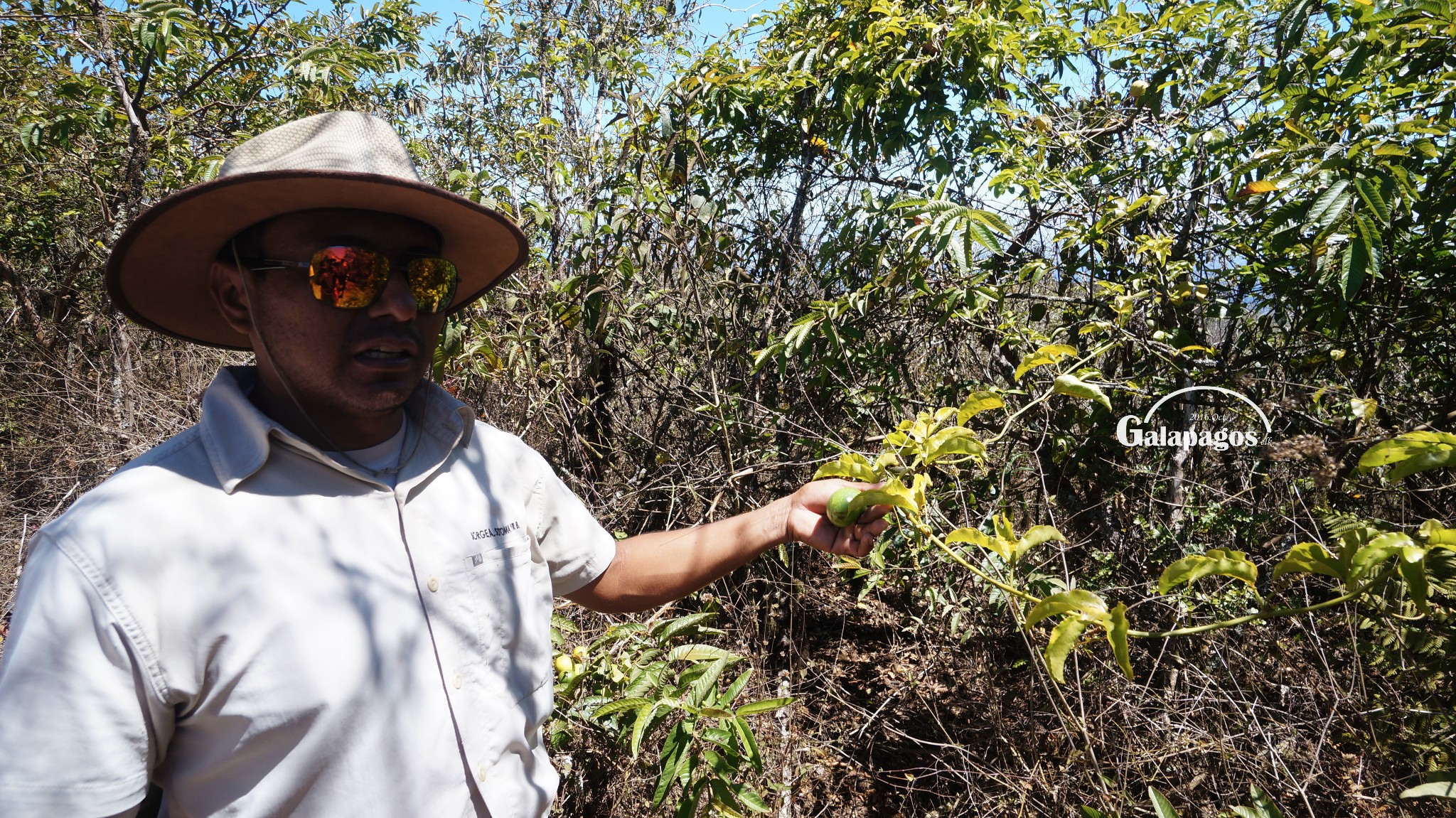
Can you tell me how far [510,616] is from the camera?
4.79 feet

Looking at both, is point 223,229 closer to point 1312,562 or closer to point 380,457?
point 380,457

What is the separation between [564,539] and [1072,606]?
1.03m

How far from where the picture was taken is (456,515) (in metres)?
1.46

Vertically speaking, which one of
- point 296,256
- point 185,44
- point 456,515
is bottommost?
point 456,515

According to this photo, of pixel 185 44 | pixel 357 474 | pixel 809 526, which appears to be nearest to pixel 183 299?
pixel 357 474

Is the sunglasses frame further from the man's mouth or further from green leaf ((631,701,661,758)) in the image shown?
green leaf ((631,701,661,758))

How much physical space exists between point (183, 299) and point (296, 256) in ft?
1.42

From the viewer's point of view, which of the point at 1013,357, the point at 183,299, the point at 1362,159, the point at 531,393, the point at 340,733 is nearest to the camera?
the point at 340,733

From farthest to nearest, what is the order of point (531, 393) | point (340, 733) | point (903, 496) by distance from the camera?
1. point (531, 393)
2. point (903, 496)
3. point (340, 733)

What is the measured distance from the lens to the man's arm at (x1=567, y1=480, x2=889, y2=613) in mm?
1672

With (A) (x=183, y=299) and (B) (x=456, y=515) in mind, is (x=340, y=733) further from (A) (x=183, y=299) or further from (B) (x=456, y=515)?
(A) (x=183, y=299)

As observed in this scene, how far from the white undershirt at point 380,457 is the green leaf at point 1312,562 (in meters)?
1.36

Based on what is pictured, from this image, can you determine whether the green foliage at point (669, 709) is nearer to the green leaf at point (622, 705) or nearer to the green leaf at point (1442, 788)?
the green leaf at point (622, 705)

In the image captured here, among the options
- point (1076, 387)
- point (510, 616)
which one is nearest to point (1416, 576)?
point (1076, 387)
